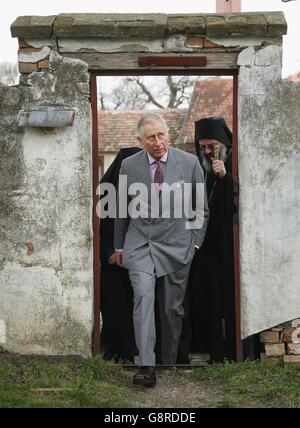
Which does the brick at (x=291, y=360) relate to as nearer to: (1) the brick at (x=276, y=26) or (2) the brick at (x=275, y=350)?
(2) the brick at (x=275, y=350)

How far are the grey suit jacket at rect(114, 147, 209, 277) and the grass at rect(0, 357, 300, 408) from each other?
915mm

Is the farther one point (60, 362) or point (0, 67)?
point (0, 67)

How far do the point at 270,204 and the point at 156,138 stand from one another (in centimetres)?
113

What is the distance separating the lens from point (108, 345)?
24.7 ft

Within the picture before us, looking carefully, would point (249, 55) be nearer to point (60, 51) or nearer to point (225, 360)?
point (60, 51)

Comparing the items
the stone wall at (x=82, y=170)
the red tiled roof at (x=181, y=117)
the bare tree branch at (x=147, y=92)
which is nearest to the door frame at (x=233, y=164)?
the stone wall at (x=82, y=170)

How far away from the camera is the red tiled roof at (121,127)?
2873 centimetres

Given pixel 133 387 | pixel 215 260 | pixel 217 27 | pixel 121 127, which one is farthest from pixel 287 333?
pixel 121 127

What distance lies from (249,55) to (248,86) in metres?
0.26

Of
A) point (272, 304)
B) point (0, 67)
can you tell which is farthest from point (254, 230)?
point (0, 67)

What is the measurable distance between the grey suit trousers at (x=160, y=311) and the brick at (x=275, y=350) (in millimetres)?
811

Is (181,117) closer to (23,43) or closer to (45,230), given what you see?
(23,43)

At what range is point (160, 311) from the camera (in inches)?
270

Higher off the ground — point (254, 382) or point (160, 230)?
point (160, 230)
